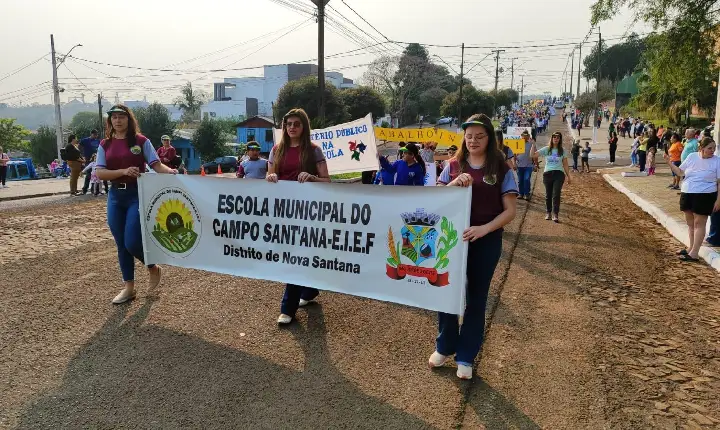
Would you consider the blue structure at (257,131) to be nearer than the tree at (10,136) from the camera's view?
Yes

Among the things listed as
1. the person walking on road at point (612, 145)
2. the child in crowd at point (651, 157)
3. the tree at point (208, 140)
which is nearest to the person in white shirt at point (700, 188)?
the child in crowd at point (651, 157)

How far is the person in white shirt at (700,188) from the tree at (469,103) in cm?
5049

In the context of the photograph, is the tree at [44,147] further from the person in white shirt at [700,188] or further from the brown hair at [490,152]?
the brown hair at [490,152]

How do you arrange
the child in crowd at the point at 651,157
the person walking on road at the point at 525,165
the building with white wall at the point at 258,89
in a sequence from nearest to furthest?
the person walking on road at the point at 525,165
the child in crowd at the point at 651,157
the building with white wall at the point at 258,89

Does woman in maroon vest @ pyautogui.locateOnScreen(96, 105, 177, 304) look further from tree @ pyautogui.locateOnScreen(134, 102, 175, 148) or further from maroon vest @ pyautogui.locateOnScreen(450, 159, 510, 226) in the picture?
tree @ pyautogui.locateOnScreen(134, 102, 175, 148)

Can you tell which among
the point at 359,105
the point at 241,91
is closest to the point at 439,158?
the point at 359,105

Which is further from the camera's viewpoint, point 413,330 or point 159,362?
point 413,330

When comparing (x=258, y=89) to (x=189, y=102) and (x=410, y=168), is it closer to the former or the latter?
(x=189, y=102)

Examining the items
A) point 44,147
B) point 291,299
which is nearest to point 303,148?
point 291,299

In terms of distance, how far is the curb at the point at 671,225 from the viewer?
7.00 m

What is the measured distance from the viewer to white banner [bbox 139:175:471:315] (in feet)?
12.2

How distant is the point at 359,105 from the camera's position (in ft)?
177

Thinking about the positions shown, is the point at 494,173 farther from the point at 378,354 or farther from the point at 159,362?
the point at 159,362

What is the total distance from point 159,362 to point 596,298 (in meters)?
4.24
